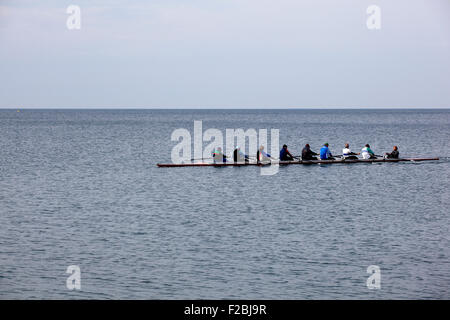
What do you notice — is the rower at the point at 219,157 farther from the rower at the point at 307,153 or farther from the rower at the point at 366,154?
the rower at the point at 366,154

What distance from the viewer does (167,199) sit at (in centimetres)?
3131

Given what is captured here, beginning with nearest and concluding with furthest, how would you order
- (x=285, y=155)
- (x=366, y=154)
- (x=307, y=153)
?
(x=307, y=153)
(x=285, y=155)
(x=366, y=154)

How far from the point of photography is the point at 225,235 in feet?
73.2

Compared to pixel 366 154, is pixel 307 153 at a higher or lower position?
higher

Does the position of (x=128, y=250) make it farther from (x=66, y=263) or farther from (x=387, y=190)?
(x=387, y=190)

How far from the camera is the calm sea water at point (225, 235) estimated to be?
1628 centimetres

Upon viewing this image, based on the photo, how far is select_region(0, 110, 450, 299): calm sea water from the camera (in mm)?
16281

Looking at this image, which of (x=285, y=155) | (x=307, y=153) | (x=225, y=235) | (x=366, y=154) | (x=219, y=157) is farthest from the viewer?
(x=366, y=154)

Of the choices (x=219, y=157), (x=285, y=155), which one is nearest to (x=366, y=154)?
(x=285, y=155)

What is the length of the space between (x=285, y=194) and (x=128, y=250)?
50.1ft

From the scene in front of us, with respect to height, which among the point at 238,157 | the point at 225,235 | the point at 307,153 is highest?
the point at 307,153

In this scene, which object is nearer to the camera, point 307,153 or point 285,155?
point 307,153

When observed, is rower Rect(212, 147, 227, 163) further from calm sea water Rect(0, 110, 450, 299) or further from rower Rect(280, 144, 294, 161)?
rower Rect(280, 144, 294, 161)

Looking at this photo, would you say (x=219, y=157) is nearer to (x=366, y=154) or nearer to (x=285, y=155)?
(x=285, y=155)
